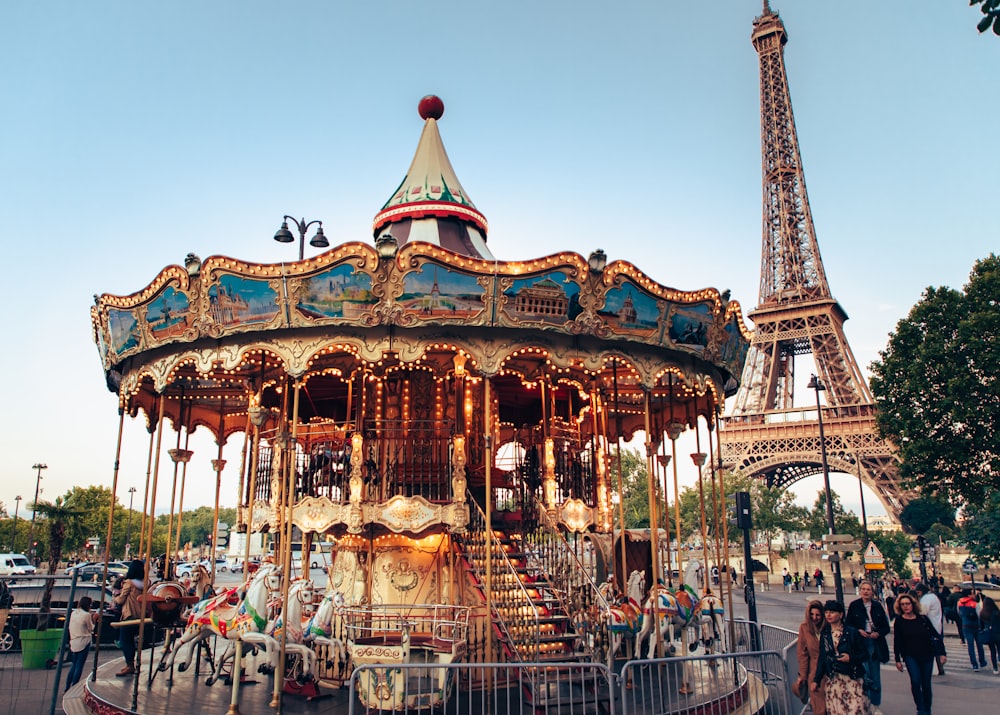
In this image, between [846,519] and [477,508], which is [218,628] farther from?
[846,519]

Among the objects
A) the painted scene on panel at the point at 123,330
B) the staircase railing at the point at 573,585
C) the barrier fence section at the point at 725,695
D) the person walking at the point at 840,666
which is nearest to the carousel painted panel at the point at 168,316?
the painted scene on panel at the point at 123,330

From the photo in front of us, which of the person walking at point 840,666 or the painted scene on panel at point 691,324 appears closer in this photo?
the person walking at point 840,666

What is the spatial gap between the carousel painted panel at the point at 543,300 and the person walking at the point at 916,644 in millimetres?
5439

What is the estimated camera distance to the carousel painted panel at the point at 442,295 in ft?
33.0

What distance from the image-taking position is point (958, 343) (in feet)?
84.9

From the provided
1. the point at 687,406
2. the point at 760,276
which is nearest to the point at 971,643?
the point at 687,406

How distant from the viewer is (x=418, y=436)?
1292 centimetres

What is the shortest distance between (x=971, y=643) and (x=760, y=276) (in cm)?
4974

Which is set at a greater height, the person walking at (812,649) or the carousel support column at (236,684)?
the person walking at (812,649)

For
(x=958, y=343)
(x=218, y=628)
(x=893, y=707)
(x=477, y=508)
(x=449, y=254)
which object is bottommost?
(x=893, y=707)

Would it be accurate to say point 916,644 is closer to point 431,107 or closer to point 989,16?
point 989,16

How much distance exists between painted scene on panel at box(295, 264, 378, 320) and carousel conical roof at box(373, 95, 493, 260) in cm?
410

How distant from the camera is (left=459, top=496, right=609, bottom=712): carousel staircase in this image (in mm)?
9523

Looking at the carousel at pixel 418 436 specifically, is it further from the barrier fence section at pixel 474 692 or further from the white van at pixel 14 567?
the white van at pixel 14 567
